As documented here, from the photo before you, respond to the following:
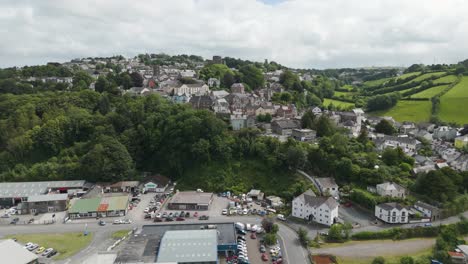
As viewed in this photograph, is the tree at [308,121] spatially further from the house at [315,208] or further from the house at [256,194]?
the house at [315,208]

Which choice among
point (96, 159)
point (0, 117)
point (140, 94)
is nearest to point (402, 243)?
point (96, 159)

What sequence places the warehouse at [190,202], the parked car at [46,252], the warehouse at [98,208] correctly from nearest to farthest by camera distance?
the parked car at [46,252] < the warehouse at [98,208] < the warehouse at [190,202]

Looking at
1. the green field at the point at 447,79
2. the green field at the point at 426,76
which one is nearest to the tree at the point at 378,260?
the green field at the point at 447,79

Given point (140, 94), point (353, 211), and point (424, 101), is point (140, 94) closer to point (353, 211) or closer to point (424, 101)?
point (353, 211)

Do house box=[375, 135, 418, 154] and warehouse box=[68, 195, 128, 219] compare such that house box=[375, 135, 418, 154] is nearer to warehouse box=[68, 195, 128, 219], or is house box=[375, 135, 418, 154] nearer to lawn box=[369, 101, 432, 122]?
lawn box=[369, 101, 432, 122]

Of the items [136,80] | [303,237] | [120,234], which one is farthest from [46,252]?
[136,80]

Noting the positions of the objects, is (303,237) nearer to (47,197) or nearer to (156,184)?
(156,184)
